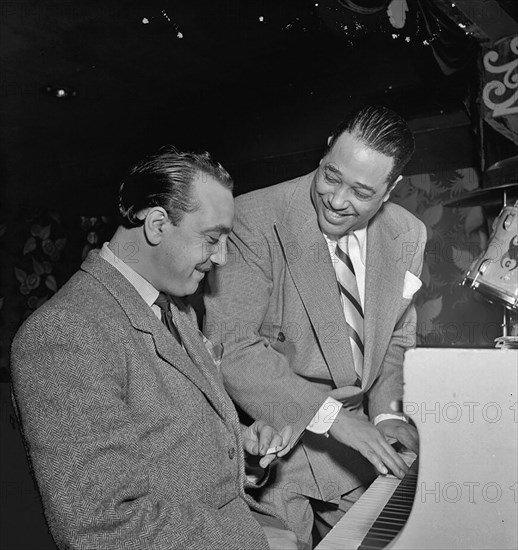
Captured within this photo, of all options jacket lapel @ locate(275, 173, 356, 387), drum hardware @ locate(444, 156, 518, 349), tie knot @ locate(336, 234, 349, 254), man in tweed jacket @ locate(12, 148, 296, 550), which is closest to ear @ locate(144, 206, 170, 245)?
man in tweed jacket @ locate(12, 148, 296, 550)

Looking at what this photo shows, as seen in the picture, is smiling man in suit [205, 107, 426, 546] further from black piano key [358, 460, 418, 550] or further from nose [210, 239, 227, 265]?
black piano key [358, 460, 418, 550]

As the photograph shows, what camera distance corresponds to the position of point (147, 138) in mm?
3752

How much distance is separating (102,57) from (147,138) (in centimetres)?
79

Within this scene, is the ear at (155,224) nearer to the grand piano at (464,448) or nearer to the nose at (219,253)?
Answer: the nose at (219,253)

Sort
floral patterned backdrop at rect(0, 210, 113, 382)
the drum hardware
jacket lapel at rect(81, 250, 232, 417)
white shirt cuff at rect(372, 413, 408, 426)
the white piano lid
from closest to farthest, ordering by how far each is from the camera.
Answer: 1. the white piano lid
2. jacket lapel at rect(81, 250, 232, 417)
3. white shirt cuff at rect(372, 413, 408, 426)
4. the drum hardware
5. floral patterned backdrop at rect(0, 210, 113, 382)

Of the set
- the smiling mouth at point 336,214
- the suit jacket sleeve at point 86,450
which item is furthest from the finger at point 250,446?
the smiling mouth at point 336,214

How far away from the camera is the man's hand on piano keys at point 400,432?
1.76 metres

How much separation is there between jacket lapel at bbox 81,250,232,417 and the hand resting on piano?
1.17 feet

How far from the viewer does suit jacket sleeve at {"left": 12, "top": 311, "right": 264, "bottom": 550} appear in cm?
112

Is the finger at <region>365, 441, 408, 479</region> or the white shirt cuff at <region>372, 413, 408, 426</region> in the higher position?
the finger at <region>365, 441, 408, 479</region>

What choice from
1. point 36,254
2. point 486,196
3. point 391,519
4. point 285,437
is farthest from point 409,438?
point 36,254

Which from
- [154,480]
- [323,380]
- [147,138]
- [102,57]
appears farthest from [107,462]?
[147,138]

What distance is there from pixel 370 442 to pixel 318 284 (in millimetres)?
461

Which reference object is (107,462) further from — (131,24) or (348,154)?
(131,24)
